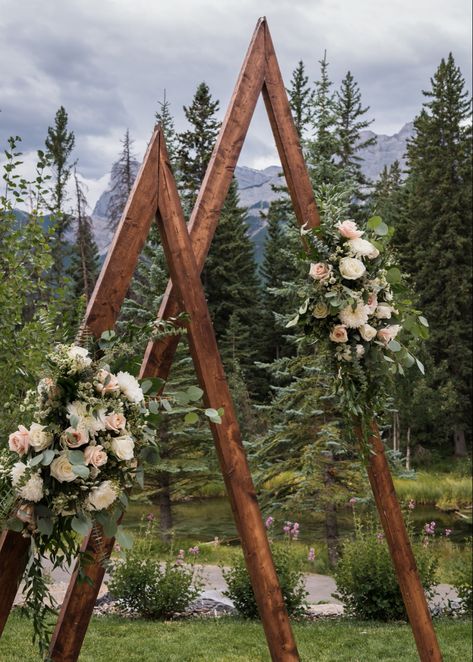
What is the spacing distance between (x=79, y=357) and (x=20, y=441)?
1.07 ft

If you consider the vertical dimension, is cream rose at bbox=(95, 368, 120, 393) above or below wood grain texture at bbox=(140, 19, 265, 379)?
below

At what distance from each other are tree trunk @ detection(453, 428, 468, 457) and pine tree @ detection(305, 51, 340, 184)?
596 inches

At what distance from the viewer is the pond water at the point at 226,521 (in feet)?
44.6

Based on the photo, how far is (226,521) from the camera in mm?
15172

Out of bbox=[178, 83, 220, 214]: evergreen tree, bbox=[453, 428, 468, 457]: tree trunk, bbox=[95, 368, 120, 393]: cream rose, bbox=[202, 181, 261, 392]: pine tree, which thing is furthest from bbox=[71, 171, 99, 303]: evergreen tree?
bbox=[95, 368, 120, 393]: cream rose

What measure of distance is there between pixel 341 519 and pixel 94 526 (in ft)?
40.9

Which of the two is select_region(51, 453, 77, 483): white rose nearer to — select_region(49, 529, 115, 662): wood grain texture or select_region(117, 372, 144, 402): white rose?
select_region(117, 372, 144, 402): white rose

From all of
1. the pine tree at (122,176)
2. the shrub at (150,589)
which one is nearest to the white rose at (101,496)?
the shrub at (150,589)

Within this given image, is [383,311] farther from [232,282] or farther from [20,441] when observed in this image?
[232,282]

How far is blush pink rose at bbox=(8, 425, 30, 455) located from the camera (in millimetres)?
2311

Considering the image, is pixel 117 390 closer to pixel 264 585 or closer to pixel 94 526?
pixel 94 526

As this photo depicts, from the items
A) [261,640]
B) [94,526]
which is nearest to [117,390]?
[94,526]

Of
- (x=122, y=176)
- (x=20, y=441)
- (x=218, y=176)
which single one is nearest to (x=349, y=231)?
(x=218, y=176)

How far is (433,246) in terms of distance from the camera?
76.8 ft
